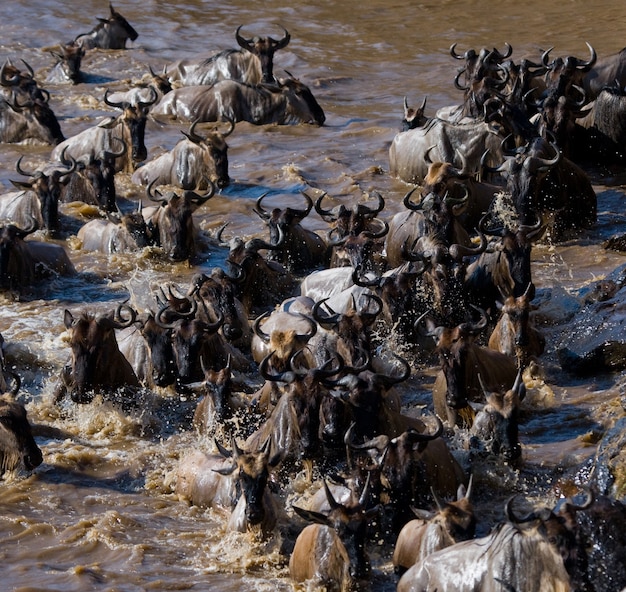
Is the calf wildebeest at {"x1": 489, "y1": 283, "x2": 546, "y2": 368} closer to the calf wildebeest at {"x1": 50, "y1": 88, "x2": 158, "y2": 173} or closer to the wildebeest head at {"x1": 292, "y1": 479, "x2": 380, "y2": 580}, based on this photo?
the wildebeest head at {"x1": 292, "y1": 479, "x2": 380, "y2": 580}

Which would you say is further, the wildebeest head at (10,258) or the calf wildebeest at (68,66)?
the calf wildebeest at (68,66)

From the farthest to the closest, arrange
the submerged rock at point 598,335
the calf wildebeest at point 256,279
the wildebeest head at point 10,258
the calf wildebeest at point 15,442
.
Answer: the wildebeest head at point 10,258
the calf wildebeest at point 256,279
the submerged rock at point 598,335
the calf wildebeest at point 15,442

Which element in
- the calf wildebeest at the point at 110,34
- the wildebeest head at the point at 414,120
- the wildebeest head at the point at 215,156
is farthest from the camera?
the calf wildebeest at the point at 110,34

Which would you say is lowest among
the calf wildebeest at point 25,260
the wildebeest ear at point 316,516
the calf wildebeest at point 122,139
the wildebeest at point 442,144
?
the calf wildebeest at point 25,260

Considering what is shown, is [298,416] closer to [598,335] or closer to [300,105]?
[598,335]

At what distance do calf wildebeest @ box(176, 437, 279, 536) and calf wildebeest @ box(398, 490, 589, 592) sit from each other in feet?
4.38

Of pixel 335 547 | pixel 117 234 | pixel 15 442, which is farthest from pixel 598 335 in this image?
pixel 117 234

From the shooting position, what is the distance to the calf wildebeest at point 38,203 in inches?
635

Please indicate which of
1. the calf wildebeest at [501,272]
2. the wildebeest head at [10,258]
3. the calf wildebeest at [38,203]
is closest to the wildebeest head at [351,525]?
the calf wildebeest at [501,272]

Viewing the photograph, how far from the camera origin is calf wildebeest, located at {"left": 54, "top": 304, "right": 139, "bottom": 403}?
11320 mm

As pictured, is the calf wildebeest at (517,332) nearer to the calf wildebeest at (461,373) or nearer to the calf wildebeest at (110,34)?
the calf wildebeest at (461,373)

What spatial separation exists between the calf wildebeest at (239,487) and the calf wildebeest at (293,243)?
499 centimetres

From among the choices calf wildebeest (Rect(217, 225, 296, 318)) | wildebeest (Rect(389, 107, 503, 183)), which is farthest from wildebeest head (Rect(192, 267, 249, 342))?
wildebeest (Rect(389, 107, 503, 183))

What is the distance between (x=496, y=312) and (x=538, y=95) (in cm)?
690
